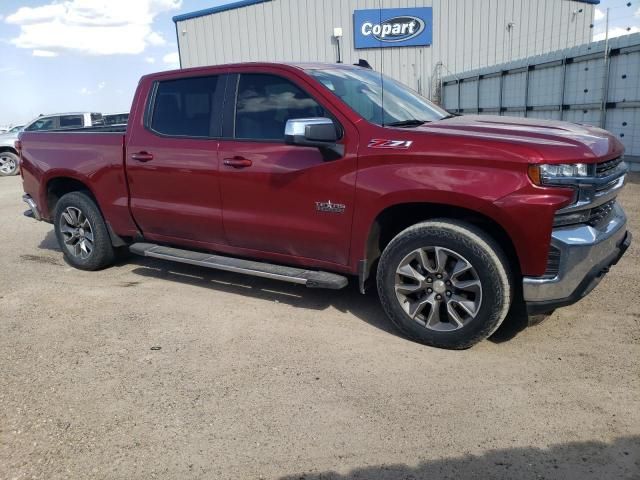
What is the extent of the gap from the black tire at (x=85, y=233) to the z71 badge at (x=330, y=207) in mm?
2723

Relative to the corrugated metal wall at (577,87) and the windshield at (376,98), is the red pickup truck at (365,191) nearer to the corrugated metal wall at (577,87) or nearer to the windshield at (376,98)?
the windshield at (376,98)

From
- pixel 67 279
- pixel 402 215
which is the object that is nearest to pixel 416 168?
pixel 402 215

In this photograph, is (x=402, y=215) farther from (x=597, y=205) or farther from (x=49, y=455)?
(x=49, y=455)

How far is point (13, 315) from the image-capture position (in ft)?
15.8

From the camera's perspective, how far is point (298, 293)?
5.05 m

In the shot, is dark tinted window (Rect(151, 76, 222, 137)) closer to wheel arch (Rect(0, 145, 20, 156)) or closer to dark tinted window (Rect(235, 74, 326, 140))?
dark tinted window (Rect(235, 74, 326, 140))

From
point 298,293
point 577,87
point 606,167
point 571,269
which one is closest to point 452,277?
point 571,269

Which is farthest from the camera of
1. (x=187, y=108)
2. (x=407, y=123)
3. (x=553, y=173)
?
(x=187, y=108)

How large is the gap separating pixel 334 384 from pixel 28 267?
4.54 meters

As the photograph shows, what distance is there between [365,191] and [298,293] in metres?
1.50

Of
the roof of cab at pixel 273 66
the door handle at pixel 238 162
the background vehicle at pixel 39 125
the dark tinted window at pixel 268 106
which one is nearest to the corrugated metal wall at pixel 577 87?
the roof of cab at pixel 273 66

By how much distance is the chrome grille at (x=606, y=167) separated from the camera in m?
3.47

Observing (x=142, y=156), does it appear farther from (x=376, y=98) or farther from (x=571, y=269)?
(x=571, y=269)

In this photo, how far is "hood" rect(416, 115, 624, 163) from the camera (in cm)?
331
